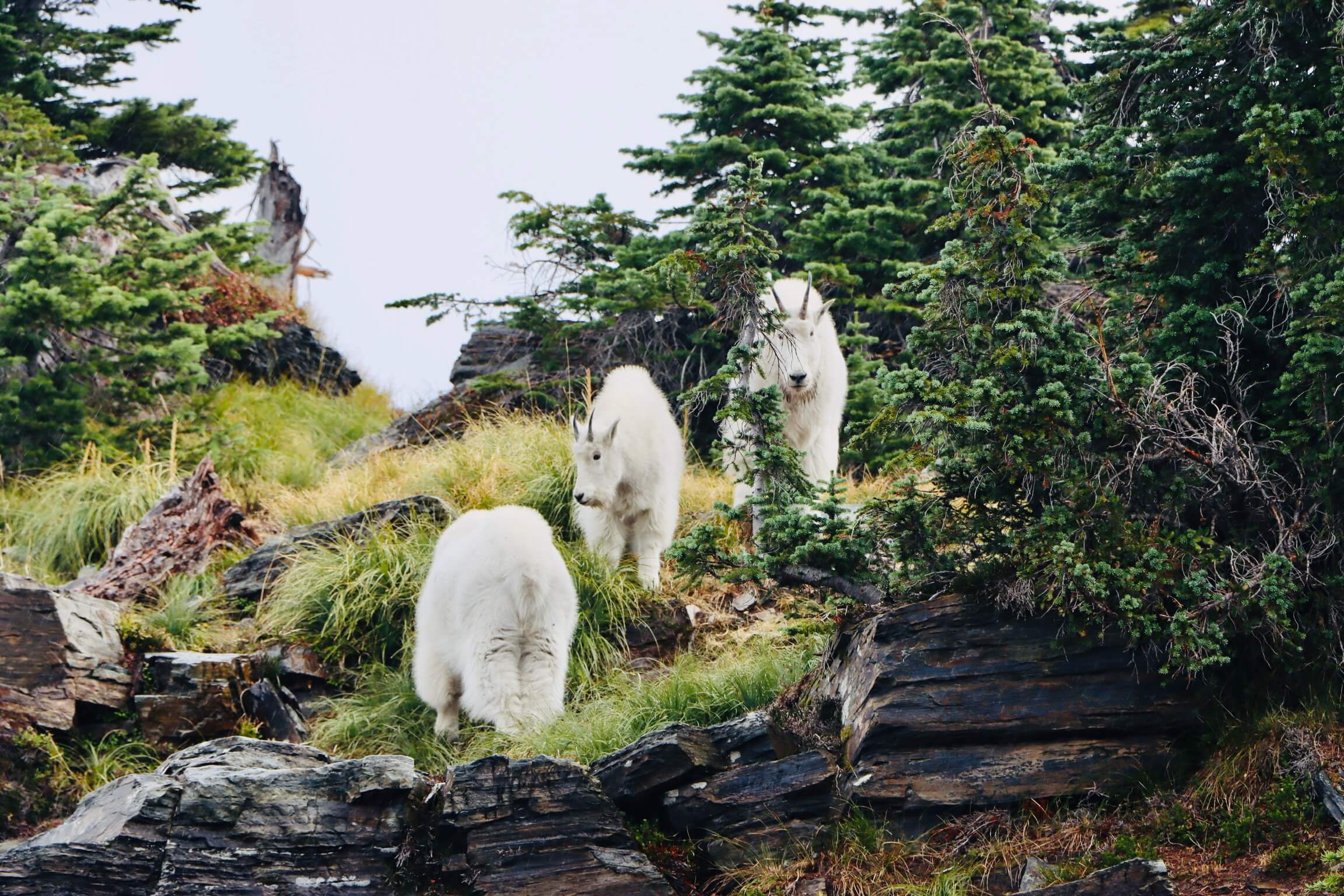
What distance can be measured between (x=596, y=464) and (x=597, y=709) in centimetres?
243

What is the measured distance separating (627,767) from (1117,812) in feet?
8.27

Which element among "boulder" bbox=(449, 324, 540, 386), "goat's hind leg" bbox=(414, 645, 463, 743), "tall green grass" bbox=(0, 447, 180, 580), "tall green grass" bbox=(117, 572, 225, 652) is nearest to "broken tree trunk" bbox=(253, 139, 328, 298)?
"boulder" bbox=(449, 324, 540, 386)

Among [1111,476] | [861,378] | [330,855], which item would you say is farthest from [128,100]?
[1111,476]

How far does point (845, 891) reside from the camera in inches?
225

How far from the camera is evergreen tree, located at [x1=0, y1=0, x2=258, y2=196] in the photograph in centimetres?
1880

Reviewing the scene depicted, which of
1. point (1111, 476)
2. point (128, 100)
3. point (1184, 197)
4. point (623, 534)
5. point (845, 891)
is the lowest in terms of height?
point (845, 891)

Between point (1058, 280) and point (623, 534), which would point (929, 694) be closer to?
point (1058, 280)

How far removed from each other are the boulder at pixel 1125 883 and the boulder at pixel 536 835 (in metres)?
1.99

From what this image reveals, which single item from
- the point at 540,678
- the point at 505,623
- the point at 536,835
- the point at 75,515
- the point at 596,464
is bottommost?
the point at 536,835

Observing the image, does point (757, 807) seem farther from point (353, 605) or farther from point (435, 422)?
point (435, 422)

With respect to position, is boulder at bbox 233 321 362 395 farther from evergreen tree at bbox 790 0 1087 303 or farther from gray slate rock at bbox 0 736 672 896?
gray slate rock at bbox 0 736 672 896

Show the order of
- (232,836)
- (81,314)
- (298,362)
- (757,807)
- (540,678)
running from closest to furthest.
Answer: (232,836) < (757,807) < (540,678) < (81,314) < (298,362)

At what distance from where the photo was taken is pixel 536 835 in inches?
237

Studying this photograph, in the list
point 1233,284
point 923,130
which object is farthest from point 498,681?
point 923,130
